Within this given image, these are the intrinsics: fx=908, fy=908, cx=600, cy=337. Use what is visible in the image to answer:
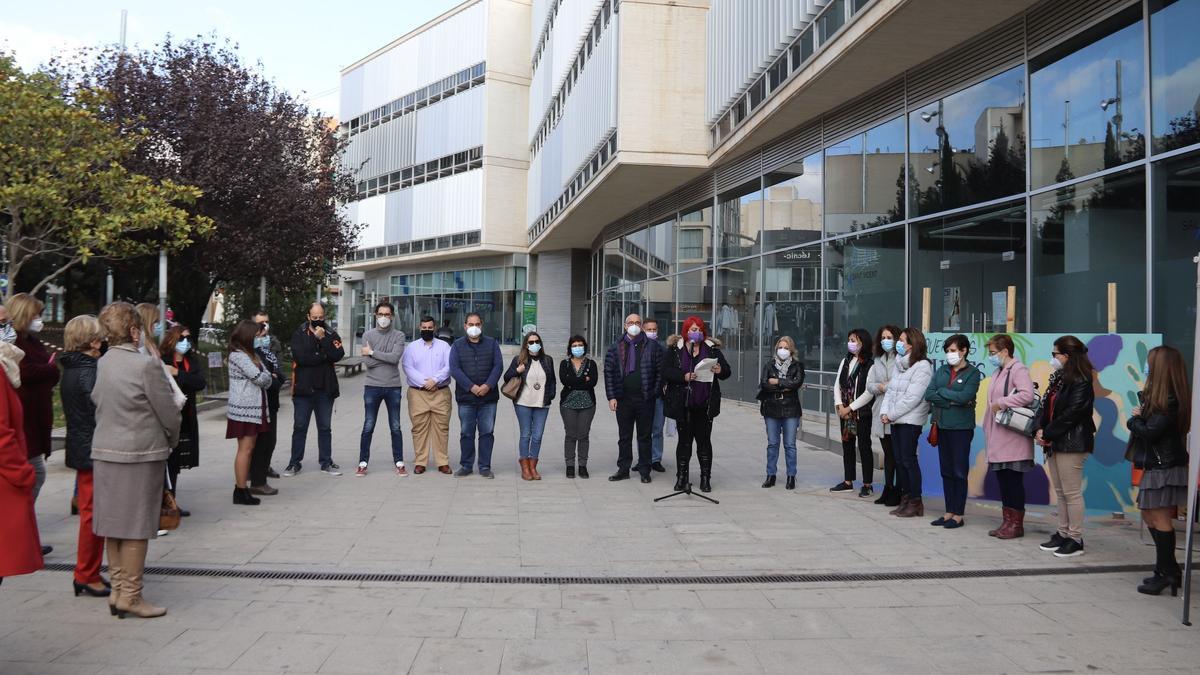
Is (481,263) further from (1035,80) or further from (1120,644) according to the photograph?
(1120,644)

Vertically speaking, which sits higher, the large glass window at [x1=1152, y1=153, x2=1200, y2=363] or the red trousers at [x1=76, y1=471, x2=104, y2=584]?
the large glass window at [x1=1152, y1=153, x2=1200, y2=363]

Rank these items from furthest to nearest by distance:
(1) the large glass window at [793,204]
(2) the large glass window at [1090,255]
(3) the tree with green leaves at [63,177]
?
(1) the large glass window at [793,204] < (3) the tree with green leaves at [63,177] < (2) the large glass window at [1090,255]

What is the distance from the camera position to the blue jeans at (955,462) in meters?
7.96

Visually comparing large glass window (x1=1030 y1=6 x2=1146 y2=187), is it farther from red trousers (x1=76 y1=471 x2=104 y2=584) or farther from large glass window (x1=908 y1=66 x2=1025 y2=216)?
red trousers (x1=76 y1=471 x2=104 y2=584)

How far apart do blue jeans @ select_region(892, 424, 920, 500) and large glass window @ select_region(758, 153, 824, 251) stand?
9.80 m

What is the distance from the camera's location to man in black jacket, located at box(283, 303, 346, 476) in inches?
396

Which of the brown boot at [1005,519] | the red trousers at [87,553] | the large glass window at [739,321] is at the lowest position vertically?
the brown boot at [1005,519]

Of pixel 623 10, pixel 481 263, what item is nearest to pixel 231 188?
pixel 623 10

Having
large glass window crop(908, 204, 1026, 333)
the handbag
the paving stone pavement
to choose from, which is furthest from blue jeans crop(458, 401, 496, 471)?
large glass window crop(908, 204, 1026, 333)

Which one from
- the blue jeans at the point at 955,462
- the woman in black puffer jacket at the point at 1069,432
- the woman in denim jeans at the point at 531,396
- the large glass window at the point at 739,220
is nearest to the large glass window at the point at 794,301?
the large glass window at the point at 739,220

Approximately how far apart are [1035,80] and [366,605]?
422 inches

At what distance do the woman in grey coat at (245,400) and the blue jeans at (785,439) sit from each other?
5.22 m

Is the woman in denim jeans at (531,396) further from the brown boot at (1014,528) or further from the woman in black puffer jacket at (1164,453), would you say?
the woman in black puffer jacket at (1164,453)

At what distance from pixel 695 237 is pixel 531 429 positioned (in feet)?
48.2
